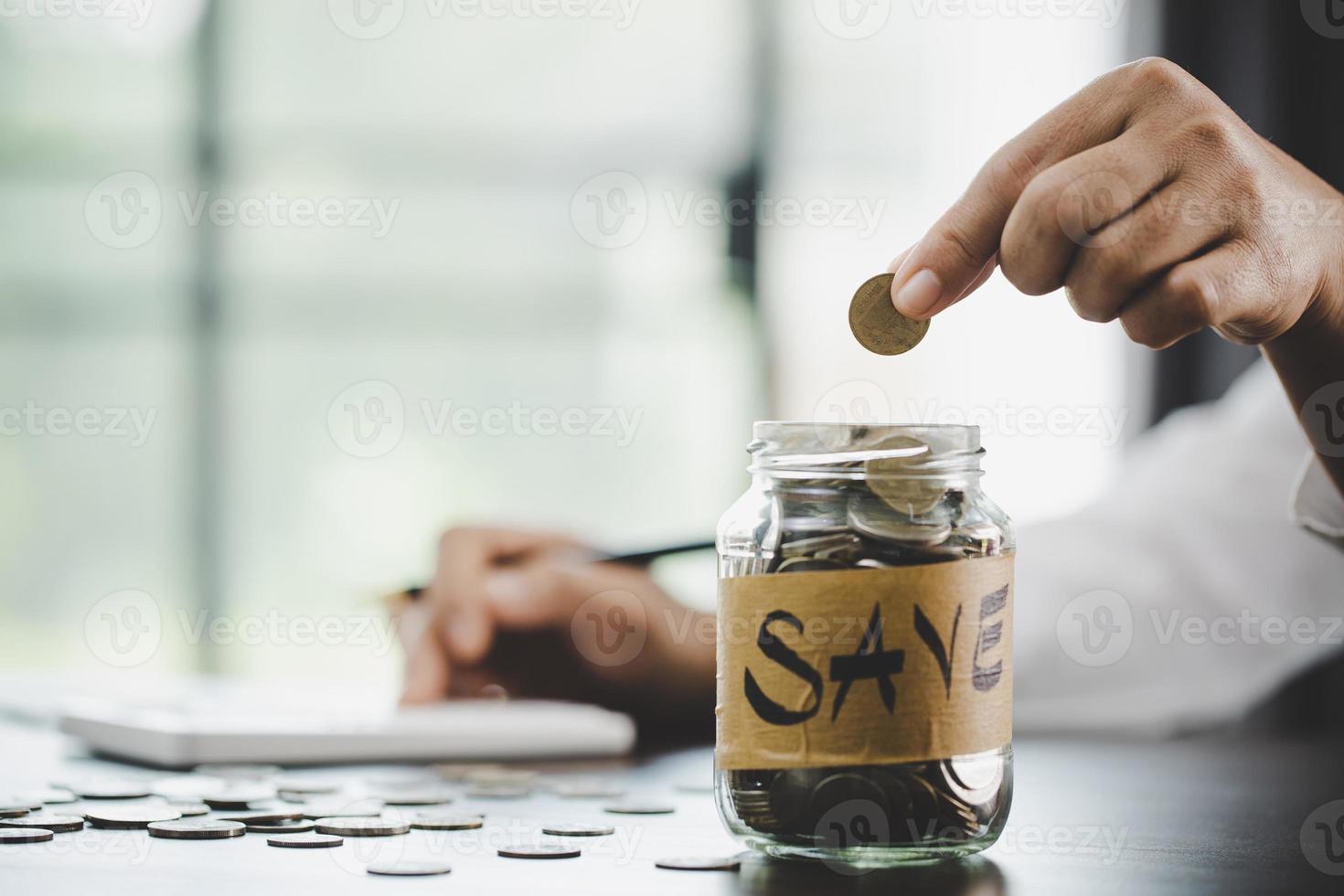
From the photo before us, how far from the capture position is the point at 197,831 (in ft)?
1.98

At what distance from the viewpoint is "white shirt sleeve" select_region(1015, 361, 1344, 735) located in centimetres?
145

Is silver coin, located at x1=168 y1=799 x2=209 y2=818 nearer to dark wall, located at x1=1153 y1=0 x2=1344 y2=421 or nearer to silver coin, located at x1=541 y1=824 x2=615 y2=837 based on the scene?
silver coin, located at x1=541 y1=824 x2=615 y2=837

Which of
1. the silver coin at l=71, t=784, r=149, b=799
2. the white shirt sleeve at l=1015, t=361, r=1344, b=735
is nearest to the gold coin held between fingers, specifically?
the silver coin at l=71, t=784, r=149, b=799

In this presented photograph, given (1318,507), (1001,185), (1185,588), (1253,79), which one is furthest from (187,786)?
(1253,79)

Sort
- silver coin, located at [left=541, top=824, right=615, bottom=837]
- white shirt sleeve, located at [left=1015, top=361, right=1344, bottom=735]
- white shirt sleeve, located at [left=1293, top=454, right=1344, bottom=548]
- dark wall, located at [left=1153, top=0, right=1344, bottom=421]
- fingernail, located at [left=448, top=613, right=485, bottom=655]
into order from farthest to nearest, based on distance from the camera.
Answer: dark wall, located at [left=1153, top=0, right=1344, bottom=421]
white shirt sleeve, located at [left=1015, top=361, right=1344, bottom=735]
fingernail, located at [left=448, top=613, right=485, bottom=655]
white shirt sleeve, located at [left=1293, top=454, right=1344, bottom=548]
silver coin, located at [left=541, top=824, right=615, bottom=837]

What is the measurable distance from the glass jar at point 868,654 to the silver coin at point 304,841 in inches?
7.0

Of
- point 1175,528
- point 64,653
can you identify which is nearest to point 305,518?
point 64,653

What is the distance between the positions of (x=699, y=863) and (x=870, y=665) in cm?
12

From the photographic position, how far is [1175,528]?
160 centimetres

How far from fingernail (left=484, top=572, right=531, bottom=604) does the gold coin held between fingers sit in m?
0.63

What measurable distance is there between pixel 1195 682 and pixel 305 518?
2828 millimetres

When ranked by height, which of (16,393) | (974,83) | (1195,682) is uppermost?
(974,83)

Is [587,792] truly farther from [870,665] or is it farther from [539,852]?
[870,665]

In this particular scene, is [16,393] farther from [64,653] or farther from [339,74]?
[339,74]
